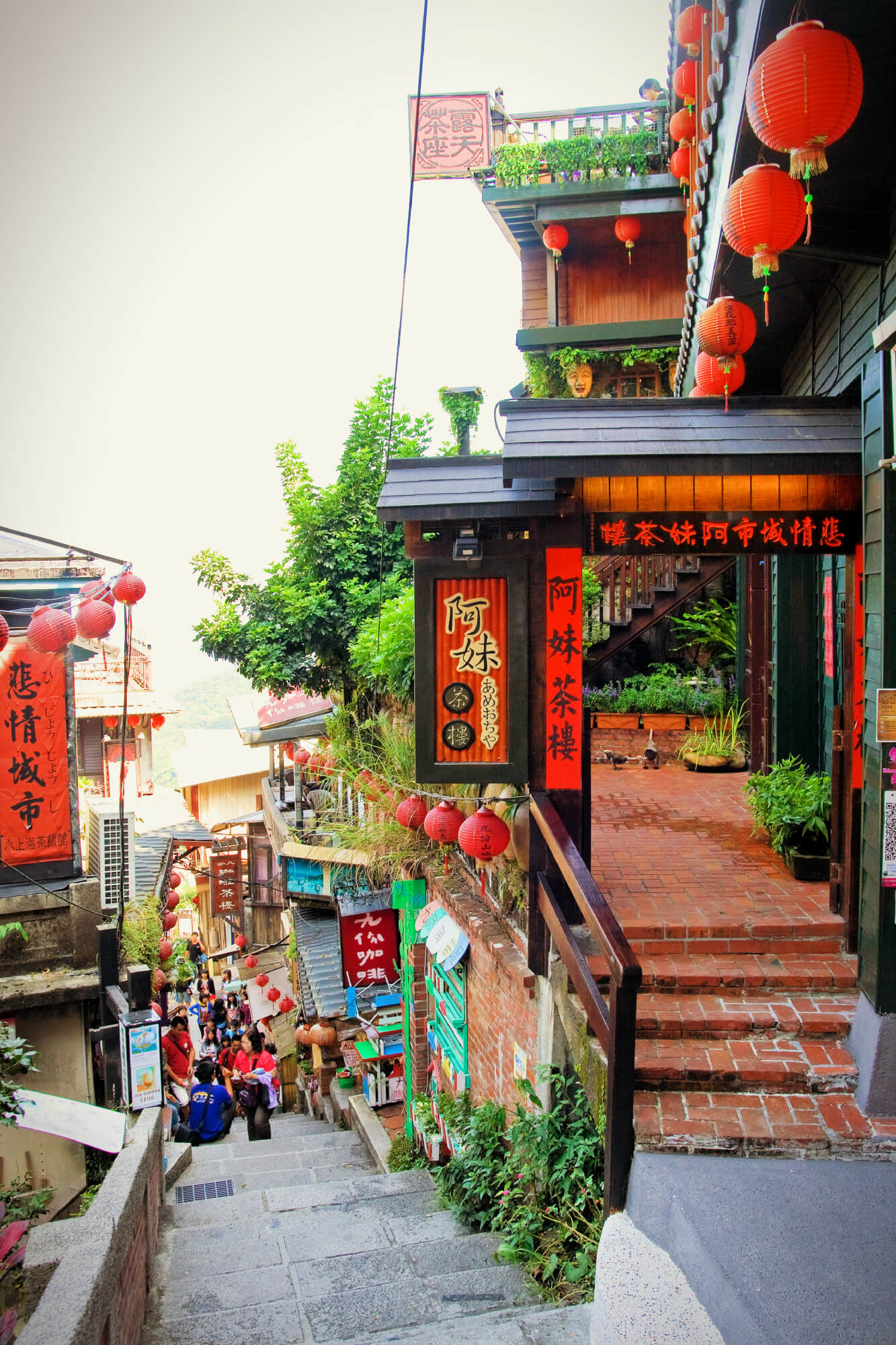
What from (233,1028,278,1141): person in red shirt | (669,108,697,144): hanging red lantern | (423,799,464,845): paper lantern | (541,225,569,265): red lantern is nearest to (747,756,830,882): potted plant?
(423,799,464,845): paper lantern

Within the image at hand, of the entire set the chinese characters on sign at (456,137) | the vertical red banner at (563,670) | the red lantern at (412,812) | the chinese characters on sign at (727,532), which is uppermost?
the chinese characters on sign at (456,137)

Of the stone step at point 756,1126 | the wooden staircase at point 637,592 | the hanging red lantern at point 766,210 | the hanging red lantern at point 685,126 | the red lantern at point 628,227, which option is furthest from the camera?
the red lantern at point 628,227

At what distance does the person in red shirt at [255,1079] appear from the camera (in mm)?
14164

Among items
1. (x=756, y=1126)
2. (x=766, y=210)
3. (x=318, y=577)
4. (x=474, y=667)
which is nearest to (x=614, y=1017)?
(x=756, y=1126)

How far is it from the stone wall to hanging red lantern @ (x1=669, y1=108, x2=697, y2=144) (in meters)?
13.3

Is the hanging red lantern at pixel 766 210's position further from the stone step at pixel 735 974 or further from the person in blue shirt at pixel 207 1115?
the person in blue shirt at pixel 207 1115

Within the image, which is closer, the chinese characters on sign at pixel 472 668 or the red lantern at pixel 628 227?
the chinese characters on sign at pixel 472 668

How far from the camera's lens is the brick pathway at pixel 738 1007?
4527 mm

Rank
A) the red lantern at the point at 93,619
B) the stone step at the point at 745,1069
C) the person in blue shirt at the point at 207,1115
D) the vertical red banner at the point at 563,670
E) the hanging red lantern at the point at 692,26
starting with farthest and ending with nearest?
the person in blue shirt at the point at 207,1115 → the red lantern at the point at 93,619 → the hanging red lantern at the point at 692,26 → the vertical red banner at the point at 563,670 → the stone step at the point at 745,1069

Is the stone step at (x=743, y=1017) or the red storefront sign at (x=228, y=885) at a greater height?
the stone step at (x=743, y=1017)

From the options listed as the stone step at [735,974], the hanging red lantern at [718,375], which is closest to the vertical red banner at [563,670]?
the stone step at [735,974]

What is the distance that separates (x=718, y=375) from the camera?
7.29 metres

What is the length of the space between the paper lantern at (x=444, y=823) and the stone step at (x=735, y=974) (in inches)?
74.1

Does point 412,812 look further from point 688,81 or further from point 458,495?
point 688,81
